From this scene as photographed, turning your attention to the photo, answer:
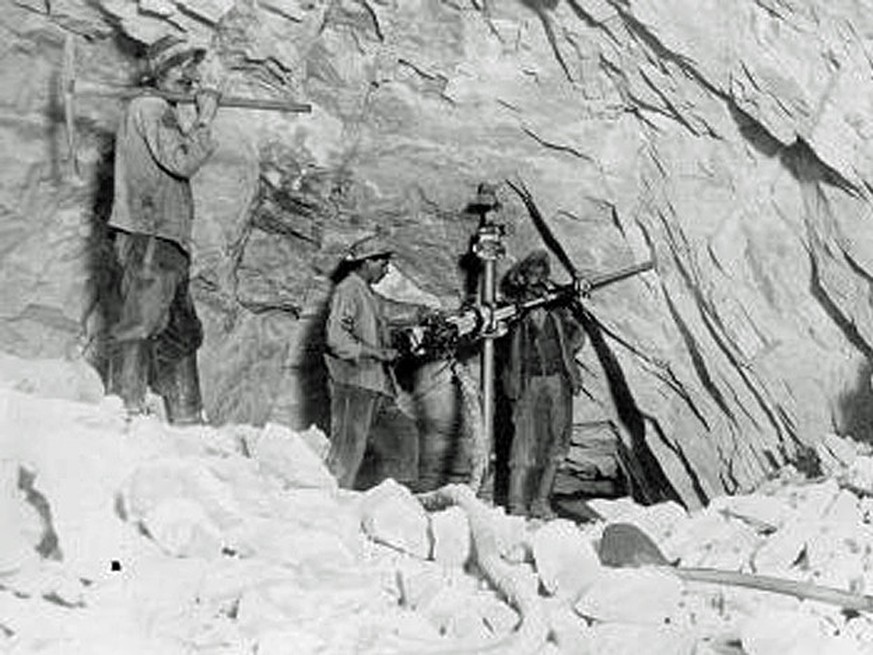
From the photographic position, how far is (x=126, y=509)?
12.6 ft

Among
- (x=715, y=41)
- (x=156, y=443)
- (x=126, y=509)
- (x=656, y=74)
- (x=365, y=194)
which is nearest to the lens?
(x=126, y=509)

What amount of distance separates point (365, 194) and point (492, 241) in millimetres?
973

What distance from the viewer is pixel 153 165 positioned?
527cm

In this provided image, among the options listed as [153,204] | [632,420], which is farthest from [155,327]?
[632,420]

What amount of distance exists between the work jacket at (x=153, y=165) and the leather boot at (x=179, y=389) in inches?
23.7

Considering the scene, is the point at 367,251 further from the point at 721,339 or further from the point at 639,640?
the point at 639,640

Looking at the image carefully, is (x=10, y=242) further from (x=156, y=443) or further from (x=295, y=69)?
(x=156, y=443)

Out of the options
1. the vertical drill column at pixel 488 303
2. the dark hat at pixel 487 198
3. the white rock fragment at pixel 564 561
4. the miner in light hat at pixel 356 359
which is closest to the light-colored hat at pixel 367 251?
the miner in light hat at pixel 356 359

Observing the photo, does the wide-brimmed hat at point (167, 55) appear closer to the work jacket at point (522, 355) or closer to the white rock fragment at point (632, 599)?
the work jacket at point (522, 355)

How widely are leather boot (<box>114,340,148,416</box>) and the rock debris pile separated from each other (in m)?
0.76

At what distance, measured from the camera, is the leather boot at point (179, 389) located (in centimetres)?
549

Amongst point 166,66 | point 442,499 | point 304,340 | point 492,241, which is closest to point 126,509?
point 442,499

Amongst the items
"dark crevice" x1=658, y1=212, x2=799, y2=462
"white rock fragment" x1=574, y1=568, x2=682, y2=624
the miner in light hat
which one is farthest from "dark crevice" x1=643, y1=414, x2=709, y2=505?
"white rock fragment" x1=574, y1=568, x2=682, y2=624

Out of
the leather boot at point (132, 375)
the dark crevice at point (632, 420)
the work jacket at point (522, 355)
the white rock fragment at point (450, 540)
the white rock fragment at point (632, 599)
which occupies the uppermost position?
the white rock fragment at point (632, 599)
